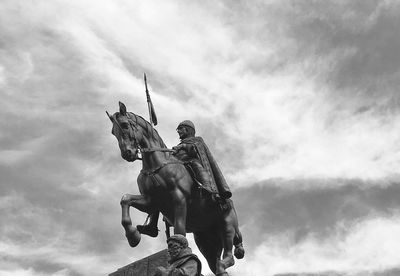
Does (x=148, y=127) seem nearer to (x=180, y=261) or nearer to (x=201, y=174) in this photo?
(x=201, y=174)

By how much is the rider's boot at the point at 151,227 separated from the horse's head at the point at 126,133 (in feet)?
4.55


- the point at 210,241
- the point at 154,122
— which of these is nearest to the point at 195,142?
the point at 154,122

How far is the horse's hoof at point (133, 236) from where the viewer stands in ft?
47.1

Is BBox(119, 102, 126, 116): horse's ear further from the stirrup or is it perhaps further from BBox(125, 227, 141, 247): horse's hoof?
BBox(125, 227, 141, 247): horse's hoof

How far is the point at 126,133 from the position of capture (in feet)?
49.3

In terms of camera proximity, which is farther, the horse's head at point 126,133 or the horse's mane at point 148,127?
the horse's mane at point 148,127

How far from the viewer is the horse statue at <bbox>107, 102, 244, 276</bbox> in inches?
581

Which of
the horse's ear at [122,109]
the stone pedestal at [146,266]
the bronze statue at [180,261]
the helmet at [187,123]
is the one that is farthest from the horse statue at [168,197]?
the bronze statue at [180,261]

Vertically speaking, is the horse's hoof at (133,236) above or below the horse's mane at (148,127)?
below

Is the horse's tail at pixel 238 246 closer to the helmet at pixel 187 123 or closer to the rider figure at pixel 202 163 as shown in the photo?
the rider figure at pixel 202 163

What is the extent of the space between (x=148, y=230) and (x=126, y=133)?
219cm

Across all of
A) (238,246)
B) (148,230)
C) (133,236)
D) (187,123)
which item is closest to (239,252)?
(238,246)

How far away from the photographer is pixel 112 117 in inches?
603

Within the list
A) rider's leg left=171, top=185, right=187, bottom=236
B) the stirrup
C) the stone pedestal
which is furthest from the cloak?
the stone pedestal
